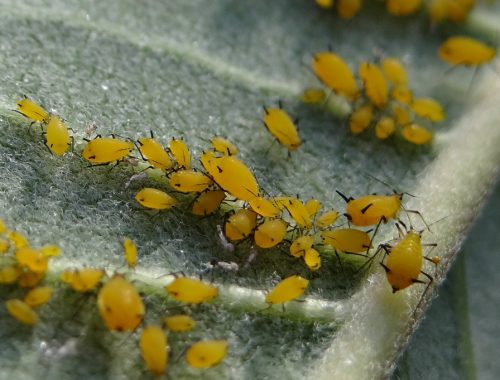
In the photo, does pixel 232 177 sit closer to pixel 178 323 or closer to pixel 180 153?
pixel 180 153

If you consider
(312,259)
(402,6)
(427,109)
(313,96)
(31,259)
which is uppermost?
(402,6)

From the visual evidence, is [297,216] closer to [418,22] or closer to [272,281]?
[272,281]

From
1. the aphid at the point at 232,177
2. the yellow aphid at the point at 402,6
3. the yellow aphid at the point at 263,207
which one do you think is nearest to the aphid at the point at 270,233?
the yellow aphid at the point at 263,207

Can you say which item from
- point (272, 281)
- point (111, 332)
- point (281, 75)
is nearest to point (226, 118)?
point (281, 75)

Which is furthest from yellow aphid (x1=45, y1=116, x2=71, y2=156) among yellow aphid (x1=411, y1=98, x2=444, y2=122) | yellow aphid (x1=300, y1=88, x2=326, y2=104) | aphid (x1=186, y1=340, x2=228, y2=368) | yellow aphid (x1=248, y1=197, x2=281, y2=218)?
yellow aphid (x1=411, y1=98, x2=444, y2=122)

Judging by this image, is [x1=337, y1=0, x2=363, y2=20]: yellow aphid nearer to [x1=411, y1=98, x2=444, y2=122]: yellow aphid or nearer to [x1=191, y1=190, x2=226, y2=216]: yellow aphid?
[x1=411, y1=98, x2=444, y2=122]: yellow aphid

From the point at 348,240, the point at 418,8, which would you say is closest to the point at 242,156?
the point at 348,240

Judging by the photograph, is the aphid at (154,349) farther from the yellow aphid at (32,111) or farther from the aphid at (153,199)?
the yellow aphid at (32,111)
